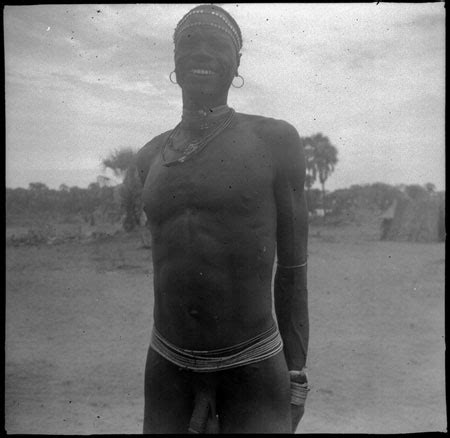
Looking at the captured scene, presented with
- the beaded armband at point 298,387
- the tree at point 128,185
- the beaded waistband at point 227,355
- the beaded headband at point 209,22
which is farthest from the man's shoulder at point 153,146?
the tree at point 128,185

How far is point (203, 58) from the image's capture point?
5.45ft

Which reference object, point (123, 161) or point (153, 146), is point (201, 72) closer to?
point (153, 146)

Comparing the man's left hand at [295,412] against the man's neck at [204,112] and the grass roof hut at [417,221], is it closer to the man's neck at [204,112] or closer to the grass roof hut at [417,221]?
the man's neck at [204,112]

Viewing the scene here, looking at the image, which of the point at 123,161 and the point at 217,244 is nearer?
the point at 217,244

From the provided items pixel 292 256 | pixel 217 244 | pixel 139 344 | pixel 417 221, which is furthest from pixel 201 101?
pixel 417 221

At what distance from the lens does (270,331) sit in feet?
5.41

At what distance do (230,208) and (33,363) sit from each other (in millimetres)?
4315

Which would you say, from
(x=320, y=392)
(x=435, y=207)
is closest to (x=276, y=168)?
(x=320, y=392)

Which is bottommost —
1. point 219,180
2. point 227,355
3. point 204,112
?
point 227,355

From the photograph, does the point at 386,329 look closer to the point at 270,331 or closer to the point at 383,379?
the point at 383,379

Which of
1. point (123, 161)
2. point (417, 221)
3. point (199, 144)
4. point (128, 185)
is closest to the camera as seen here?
point (199, 144)

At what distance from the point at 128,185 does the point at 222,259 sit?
9124 mm

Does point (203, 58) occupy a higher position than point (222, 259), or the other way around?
point (203, 58)

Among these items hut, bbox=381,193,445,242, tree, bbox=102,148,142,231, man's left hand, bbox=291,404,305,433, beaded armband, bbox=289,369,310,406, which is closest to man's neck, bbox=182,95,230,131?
beaded armband, bbox=289,369,310,406
